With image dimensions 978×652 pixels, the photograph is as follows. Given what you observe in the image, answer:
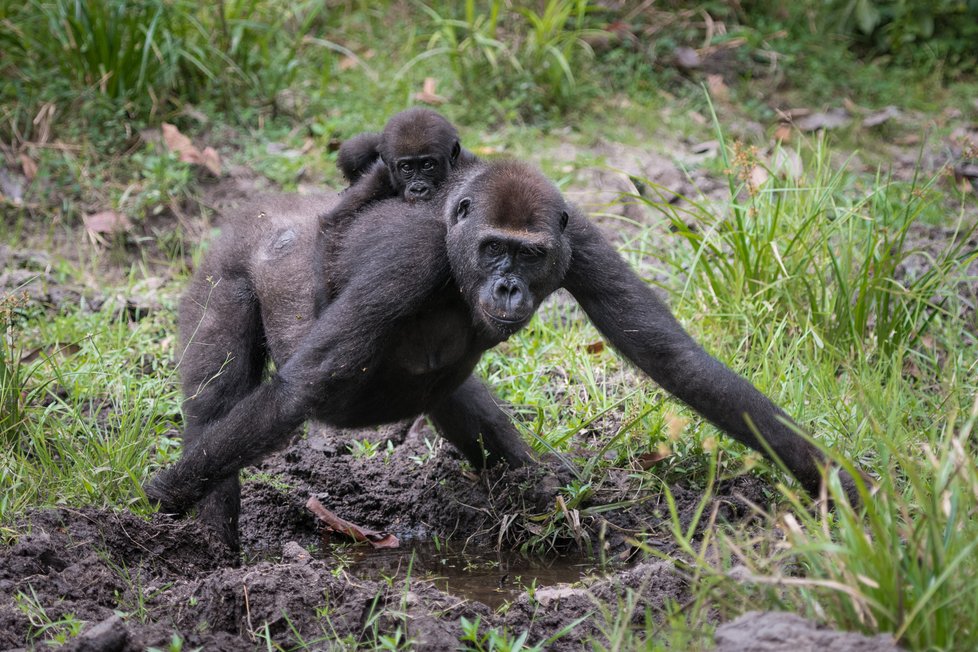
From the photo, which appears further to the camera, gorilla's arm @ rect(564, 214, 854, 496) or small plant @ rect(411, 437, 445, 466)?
small plant @ rect(411, 437, 445, 466)

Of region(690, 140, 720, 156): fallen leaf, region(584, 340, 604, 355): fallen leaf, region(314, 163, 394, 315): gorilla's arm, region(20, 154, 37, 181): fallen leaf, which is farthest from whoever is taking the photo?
region(690, 140, 720, 156): fallen leaf

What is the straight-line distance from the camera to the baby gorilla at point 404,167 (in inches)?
197

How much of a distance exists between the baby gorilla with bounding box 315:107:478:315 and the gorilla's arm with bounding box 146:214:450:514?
400mm

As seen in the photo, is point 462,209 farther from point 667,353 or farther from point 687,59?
point 687,59

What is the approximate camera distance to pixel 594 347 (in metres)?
6.42

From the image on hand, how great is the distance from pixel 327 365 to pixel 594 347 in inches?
91.3

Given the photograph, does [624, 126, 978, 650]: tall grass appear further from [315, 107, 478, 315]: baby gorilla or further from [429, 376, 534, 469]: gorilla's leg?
[315, 107, 478, 315]: baby gorilla

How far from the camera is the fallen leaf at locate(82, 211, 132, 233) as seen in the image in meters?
8.07

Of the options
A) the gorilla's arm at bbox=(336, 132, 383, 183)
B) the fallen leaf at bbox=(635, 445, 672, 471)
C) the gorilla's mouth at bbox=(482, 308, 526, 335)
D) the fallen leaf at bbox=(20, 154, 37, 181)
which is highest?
the gorilla's mouth at bbox=(482, 308, 526, 335)

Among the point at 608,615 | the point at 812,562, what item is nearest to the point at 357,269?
the point at 608,615

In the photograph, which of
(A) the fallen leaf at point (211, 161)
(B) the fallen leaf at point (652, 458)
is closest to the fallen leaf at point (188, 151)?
(A) the fallen leaf at point (211, 161)

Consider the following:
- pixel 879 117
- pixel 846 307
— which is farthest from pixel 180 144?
pixel 879 117

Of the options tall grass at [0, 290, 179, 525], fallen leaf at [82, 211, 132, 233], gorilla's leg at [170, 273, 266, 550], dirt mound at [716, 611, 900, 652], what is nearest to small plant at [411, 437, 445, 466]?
gorilla's leg at [170, 273, 266, 550]

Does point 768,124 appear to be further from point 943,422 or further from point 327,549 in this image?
point 327,549
